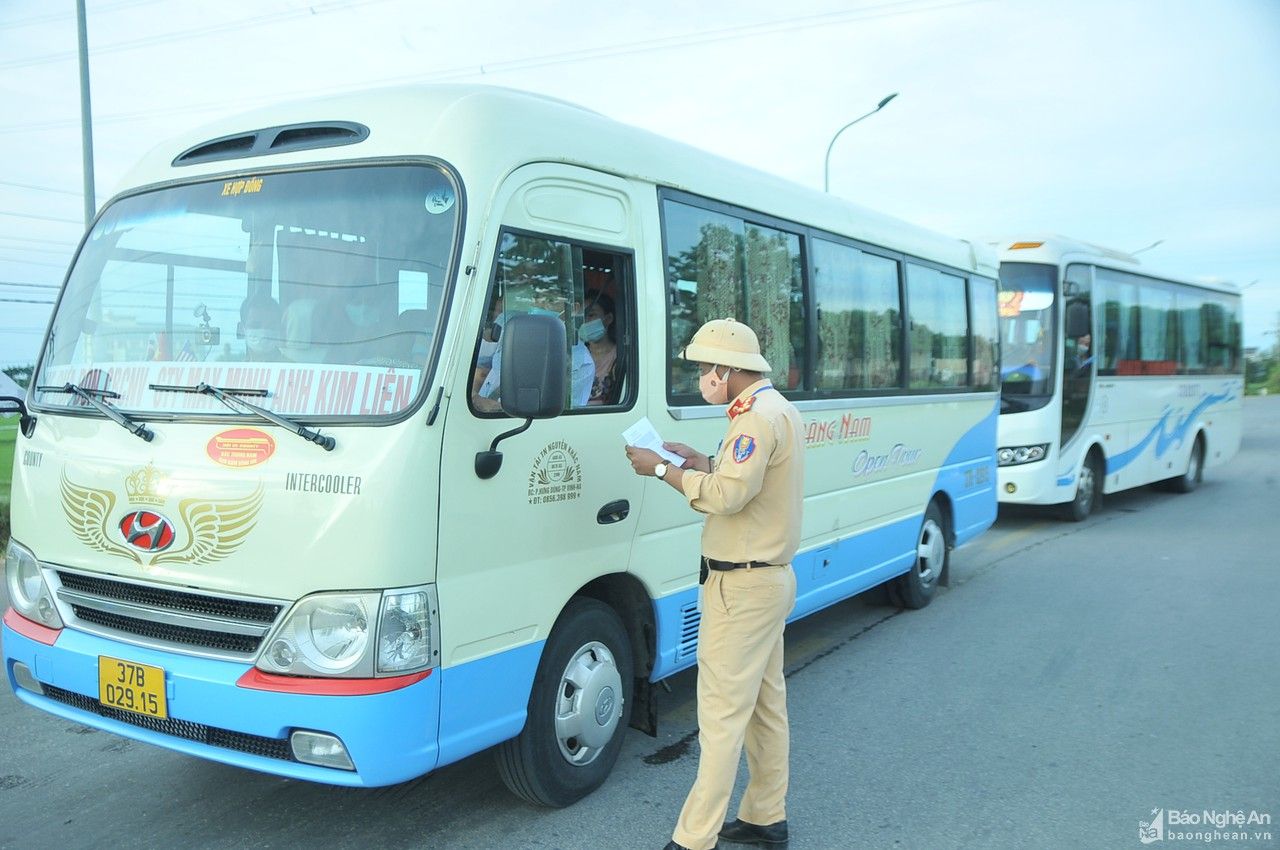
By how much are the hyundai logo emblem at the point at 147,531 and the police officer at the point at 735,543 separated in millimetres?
1635

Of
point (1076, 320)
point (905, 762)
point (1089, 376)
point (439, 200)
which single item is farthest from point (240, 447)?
point (1089, 376)

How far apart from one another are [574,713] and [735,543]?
1.07 metres

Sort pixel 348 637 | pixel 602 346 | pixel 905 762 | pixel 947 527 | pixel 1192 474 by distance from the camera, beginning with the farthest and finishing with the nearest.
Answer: pixel 1192 474 → pixel 947 527 → pixel 905 762 → pixel 602 346 → pixel 348 637

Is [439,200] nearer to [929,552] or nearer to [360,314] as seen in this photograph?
[360,314]

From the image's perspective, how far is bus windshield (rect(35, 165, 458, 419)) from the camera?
3.49 metres

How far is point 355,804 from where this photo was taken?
13.7 feet

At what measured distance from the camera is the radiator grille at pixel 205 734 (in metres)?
3.33

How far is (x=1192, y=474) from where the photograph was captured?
52.7 ft

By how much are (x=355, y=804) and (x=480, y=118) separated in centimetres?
279

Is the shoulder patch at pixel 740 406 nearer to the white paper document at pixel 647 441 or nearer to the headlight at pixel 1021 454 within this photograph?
the white paper document at pixel 647 441

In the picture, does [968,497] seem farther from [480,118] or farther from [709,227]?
[480,118]

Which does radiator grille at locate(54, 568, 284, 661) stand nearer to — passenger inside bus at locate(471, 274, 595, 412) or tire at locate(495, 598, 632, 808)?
passenger inside bus at locate(471, 274, 595, 412)

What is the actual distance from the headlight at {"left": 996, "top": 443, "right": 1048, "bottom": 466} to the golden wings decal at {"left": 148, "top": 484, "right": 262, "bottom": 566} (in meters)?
10.2

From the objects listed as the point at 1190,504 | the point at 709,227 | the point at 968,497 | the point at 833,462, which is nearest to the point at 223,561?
the point at 709,227
